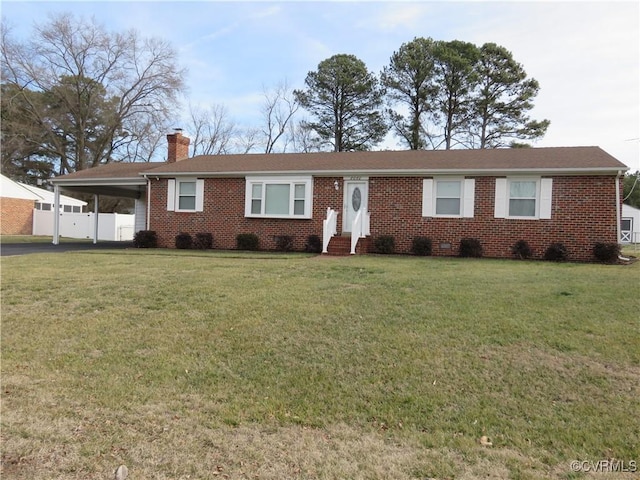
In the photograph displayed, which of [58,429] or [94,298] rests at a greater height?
[94,298]

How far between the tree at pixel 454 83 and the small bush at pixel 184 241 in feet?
68.3

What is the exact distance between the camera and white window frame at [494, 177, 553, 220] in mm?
13008

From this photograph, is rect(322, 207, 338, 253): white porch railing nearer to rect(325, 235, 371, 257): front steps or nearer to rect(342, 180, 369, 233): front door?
rect(325, 235, 371, 257): front steps

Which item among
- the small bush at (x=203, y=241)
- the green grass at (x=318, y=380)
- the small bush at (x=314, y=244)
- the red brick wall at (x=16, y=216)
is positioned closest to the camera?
the green grass at (x=318, y=380)

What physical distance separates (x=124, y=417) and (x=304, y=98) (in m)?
32.1

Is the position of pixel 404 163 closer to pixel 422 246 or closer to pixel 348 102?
pixel 422 246

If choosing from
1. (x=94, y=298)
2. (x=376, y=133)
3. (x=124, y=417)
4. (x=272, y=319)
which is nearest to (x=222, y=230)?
(x=94, y=298)

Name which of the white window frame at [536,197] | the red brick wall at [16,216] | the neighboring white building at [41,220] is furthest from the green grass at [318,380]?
the red brick wall at [16,216]

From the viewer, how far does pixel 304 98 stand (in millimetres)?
33312

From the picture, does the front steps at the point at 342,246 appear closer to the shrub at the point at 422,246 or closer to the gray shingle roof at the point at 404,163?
the shrub at the point at 422,246

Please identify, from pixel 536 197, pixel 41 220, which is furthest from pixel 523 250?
pixel 41 220

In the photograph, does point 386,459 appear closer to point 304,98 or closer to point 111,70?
point 304,98

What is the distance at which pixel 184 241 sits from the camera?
15953mm

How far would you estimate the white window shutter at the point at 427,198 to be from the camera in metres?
13.9
